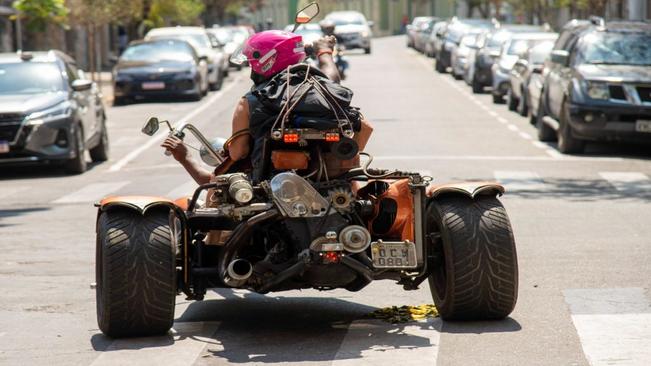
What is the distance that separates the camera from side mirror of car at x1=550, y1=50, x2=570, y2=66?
73.9 ft

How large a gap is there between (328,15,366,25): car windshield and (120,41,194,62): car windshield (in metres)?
32.8

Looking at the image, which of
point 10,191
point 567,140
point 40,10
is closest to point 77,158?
point 10,191

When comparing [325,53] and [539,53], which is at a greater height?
[325,53]

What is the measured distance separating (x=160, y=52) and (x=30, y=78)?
15539mm

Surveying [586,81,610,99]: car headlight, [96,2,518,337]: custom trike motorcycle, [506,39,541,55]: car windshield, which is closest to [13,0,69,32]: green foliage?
[506,39,541,55]: car windshield

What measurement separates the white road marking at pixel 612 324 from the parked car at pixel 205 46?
3092 centimetres

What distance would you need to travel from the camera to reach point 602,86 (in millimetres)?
21609

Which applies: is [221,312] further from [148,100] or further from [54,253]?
[148,100]

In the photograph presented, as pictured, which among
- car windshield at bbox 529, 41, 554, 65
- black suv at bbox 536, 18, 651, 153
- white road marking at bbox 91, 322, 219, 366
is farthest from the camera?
car windshield at bbox 529, 41, 554, 65

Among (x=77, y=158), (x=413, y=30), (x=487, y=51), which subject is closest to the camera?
(x=77, y=158)

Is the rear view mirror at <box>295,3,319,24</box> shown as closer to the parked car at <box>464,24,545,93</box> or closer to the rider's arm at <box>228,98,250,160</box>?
the rider's arm at <box>228,98,250,160</box>

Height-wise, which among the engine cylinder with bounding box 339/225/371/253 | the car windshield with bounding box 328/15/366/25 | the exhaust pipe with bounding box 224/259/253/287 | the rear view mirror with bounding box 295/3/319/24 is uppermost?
the rear view mirror with bounding box 295/3/319/24

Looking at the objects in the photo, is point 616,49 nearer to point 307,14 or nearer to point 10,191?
point 10,191

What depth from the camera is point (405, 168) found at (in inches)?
749
